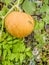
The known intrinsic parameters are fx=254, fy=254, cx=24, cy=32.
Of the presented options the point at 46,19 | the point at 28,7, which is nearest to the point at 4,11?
the point at 28,7

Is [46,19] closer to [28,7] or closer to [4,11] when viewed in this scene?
[28,7]

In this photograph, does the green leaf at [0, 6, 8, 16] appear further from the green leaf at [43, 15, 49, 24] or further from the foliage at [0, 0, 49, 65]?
the green leaf at [43, 15, 49, 24]

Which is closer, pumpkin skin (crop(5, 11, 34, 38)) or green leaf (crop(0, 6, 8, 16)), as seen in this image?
pumpkin skin (crop(5, 11, 34, 38))

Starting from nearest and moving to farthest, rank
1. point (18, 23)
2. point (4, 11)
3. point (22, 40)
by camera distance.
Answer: point (18, 23) → point (4, 11) → point (22, 40)

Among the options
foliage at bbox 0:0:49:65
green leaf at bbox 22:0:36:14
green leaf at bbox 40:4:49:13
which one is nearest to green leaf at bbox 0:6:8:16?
foliage at bbox 0:0:49:65

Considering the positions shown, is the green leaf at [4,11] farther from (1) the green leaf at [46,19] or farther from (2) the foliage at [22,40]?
(1) the green leaf at [46,19]

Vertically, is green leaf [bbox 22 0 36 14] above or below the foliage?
above

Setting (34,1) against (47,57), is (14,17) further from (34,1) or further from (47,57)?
(47,57)

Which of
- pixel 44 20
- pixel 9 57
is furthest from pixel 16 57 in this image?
pixel 44 20

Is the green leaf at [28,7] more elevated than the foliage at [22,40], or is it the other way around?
the green leaf at [28,7]

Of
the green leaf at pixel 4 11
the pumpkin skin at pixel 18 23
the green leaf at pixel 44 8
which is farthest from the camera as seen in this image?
the green leaf at pixel 44 8

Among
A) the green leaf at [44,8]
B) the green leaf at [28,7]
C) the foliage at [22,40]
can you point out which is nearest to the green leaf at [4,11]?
the foliage at [22,40]
